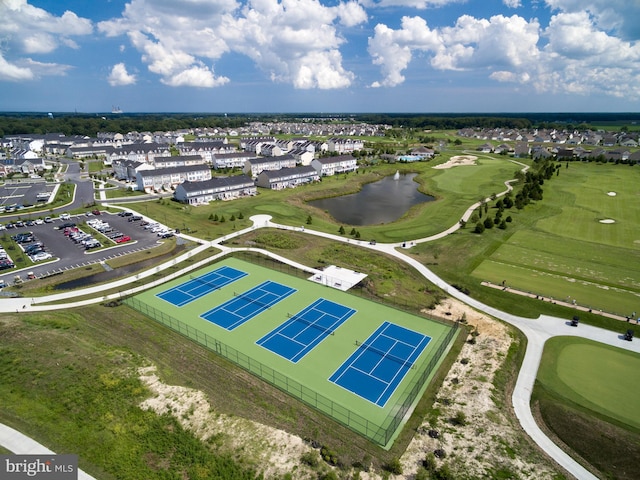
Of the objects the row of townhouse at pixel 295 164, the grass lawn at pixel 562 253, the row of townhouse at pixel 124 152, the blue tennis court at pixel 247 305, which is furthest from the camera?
the row of townhouse at pixel 124 152

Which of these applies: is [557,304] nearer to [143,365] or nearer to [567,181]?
[143,365]

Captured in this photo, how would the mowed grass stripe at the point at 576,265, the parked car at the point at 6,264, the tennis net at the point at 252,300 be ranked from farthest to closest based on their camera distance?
the parked car at the point at 6,264, the mowed grass stripe at the point at 576,265, the tennis net at the point at 252,300

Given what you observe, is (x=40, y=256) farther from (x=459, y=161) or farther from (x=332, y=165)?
(x=459, y=161)

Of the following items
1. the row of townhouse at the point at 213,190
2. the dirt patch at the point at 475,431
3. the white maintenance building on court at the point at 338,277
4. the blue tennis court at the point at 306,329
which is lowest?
the dirt patch at the point at 475,431

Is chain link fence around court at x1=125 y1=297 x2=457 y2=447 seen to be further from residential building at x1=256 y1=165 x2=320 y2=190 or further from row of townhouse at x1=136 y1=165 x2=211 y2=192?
row of townhouse at x1=136 y1=165 x2=211 y2=192

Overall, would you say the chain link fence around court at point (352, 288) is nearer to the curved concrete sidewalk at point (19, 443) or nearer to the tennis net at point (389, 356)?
the tennis net at point (389, 356)

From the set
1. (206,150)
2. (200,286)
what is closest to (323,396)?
(200,286)

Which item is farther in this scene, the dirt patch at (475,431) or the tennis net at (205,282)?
the tennis net at (205,282)

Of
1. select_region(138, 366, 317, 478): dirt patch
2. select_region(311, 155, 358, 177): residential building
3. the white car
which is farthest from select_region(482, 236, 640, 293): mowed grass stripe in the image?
select_region(311, 155, 358, 177): residential building

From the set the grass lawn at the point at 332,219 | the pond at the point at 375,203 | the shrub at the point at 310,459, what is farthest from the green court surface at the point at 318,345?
the pond at the point at 375,203
